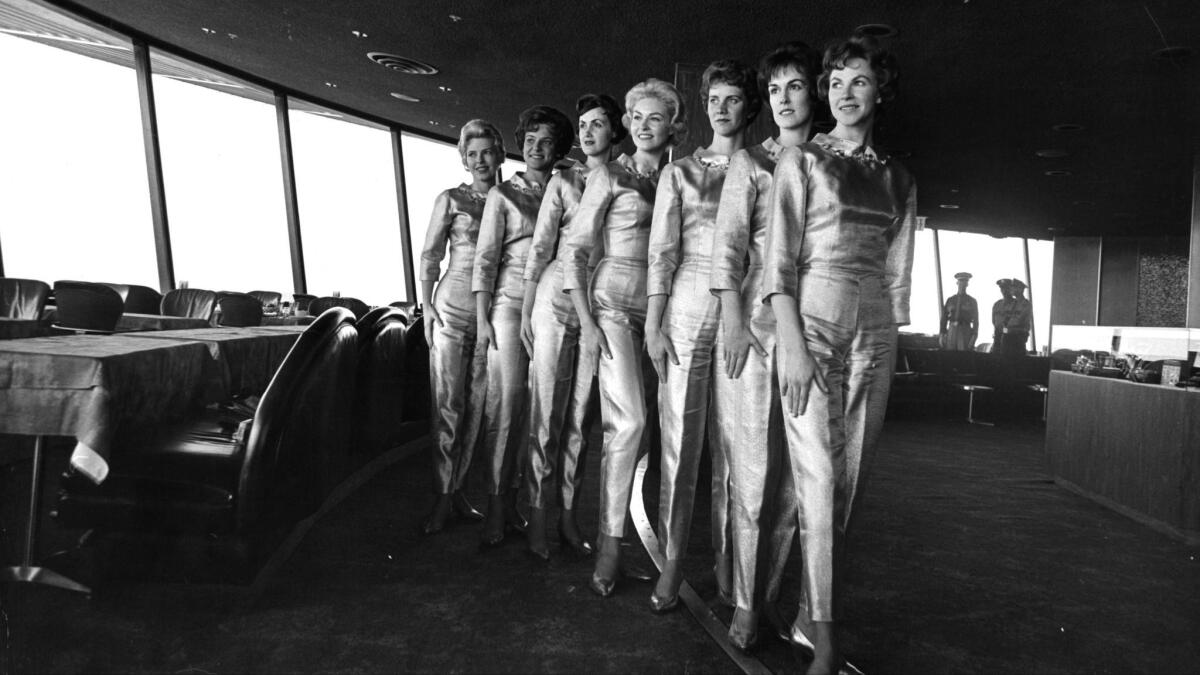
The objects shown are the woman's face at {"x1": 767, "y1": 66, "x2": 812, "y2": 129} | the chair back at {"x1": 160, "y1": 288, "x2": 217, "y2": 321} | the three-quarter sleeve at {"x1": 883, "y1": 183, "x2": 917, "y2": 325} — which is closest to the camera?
the three-quarter sleeve at {"x1": 883, "y1": 183, "x2": 917, "y2": 325}

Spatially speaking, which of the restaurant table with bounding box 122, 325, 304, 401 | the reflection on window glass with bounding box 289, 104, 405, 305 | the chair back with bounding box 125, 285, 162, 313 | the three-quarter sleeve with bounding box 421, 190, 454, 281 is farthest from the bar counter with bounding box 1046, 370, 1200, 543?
the reflection on window glass with bounding box 289, 104, 405, 305

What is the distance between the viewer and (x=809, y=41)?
5.85m

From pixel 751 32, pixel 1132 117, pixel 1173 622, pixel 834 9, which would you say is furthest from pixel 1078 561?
pixel 1132 117

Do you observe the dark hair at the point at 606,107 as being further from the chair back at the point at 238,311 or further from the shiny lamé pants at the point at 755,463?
the chair back at the point at 238,311

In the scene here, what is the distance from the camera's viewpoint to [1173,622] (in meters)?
2.57

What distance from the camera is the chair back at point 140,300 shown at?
525cm

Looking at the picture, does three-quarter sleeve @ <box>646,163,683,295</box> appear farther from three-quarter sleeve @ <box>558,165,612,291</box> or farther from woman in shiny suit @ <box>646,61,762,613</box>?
three-quarter sleeve @ <box>558,165,612,291</box>

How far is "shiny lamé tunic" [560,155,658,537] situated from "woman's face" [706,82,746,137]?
36cm

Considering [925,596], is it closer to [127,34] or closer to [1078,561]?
[1078,561]

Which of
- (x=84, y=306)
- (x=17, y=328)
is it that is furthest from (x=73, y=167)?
(x=17, y=328)

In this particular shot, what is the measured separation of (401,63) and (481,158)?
461cm

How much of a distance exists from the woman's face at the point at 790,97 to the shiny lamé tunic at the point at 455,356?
1530 millimetres

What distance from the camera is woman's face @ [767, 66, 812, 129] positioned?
216 centimetres

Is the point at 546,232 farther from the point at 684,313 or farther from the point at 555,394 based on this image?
the point at 684,313
